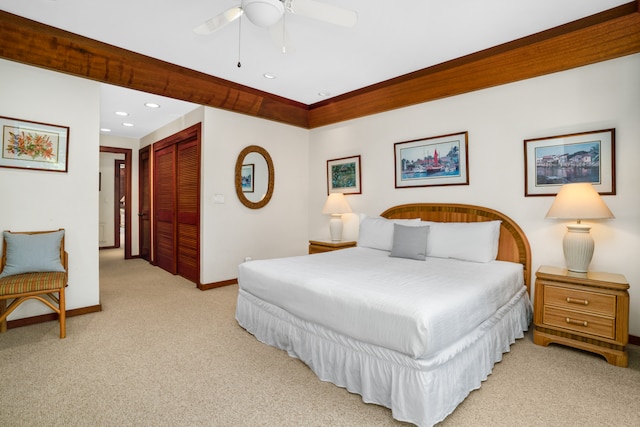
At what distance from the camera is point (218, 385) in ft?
6.79

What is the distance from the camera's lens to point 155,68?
11.5 ft

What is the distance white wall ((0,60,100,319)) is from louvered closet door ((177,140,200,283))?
1.31 meters

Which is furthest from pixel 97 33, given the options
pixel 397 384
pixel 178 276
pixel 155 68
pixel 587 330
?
pixel 587 330

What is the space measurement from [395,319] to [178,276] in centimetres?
438

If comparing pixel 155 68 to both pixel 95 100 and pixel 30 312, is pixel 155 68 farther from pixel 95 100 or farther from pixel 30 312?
pixel 30 312

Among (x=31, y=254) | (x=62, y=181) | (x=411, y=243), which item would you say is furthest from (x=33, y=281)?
(x=411, y=243)

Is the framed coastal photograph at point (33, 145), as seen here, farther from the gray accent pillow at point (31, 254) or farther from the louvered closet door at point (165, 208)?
the louvered closet door at point (165, 208)

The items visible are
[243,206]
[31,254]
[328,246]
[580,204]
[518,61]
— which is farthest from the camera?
[243,206]

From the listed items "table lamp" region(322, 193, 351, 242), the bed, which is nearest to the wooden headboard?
the bed

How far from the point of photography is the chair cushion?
251 centimetres

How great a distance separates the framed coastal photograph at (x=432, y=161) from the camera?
3662 millimetres

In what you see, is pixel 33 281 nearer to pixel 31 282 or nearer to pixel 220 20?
pixel 31 282

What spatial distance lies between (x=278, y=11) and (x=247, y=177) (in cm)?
293

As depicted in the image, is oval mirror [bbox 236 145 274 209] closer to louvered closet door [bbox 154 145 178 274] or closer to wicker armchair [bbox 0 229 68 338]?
louvered closet door [bbox 154 145 178 274]
